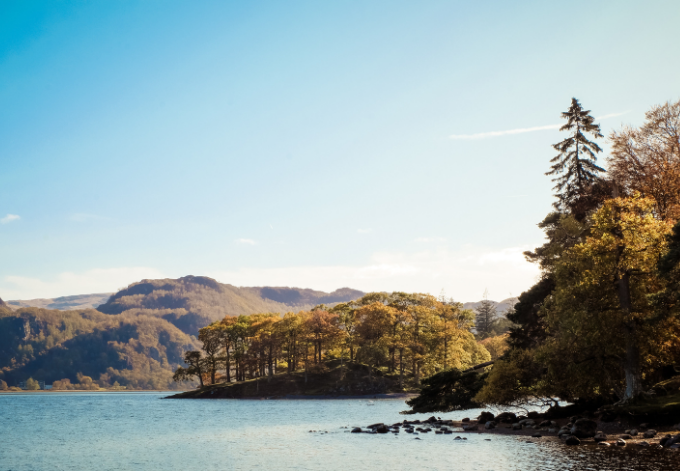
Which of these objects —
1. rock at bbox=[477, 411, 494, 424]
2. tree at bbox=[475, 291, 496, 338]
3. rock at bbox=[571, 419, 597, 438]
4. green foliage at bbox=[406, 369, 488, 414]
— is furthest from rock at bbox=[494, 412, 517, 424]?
tree at bbox=[475, 291, 496, 338]

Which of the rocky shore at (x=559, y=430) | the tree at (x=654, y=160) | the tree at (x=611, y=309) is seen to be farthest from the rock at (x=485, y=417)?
the tree at (x=654, y=160)

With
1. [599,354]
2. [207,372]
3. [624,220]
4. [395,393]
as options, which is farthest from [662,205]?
[207,372]

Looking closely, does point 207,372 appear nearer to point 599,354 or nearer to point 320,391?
point 320,391

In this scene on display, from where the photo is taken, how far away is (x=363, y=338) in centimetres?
12075

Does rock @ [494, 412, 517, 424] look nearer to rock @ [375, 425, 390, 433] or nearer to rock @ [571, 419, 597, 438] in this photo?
rock @ [571, 419, 597, 438]

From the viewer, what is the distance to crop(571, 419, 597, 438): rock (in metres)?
35.2

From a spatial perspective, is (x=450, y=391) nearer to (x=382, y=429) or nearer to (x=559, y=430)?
(x=382, y=429)

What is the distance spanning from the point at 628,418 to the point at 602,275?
402 inches

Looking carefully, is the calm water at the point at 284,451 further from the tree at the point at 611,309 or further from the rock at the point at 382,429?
the tree at the point at 611,309

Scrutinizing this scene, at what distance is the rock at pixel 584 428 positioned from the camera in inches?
1385

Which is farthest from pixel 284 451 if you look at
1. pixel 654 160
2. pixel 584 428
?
pixel 654 160

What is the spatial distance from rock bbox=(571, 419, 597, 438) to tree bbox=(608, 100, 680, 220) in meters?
21.0

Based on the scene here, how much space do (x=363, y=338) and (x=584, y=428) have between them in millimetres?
85748

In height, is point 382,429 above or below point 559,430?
below
